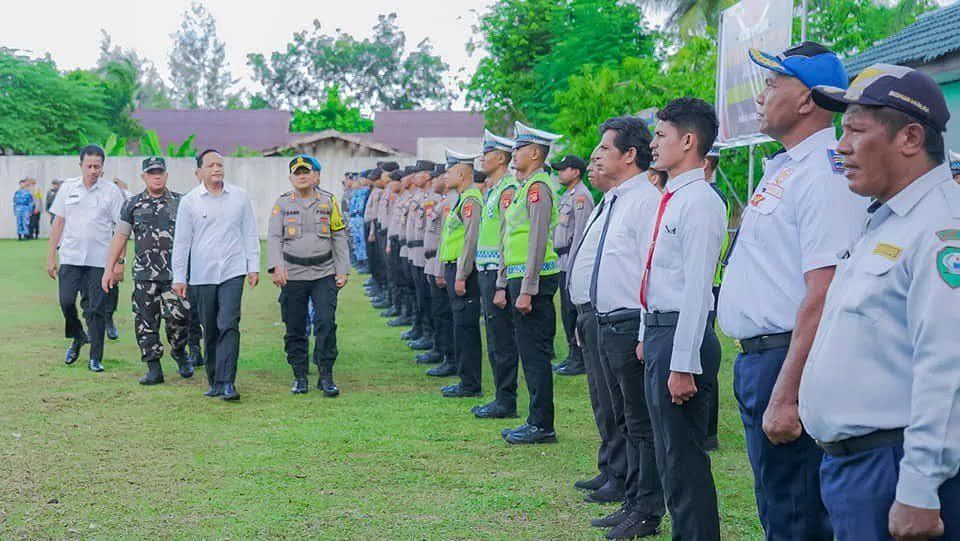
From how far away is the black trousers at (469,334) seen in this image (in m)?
9.07

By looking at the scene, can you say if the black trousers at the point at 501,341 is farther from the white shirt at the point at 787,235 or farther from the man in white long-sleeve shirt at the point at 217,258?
the white shirt at the point at 787,235

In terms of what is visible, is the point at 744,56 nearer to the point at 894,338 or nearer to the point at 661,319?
the point at 661,319

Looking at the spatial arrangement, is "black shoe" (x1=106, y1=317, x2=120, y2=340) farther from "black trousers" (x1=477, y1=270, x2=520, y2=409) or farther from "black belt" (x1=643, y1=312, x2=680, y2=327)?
"black belt" (x1=643, y1=312, x2=680, y2=327)

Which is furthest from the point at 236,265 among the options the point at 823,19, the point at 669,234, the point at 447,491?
the point at 823,19

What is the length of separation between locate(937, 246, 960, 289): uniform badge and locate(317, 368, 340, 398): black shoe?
7.03m

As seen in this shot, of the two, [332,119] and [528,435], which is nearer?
[528,435]

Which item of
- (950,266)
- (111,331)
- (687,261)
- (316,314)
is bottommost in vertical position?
(111,331)

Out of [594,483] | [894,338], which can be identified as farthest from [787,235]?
[594,483]

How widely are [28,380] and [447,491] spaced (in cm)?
530

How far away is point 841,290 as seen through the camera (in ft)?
9.00

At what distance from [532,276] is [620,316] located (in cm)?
211

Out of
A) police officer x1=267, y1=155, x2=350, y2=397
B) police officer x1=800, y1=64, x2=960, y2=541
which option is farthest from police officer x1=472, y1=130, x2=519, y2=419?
police officer x1=800, y1=64, x2=960, y2=541

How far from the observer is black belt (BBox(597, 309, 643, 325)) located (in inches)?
196

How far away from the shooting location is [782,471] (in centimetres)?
354
